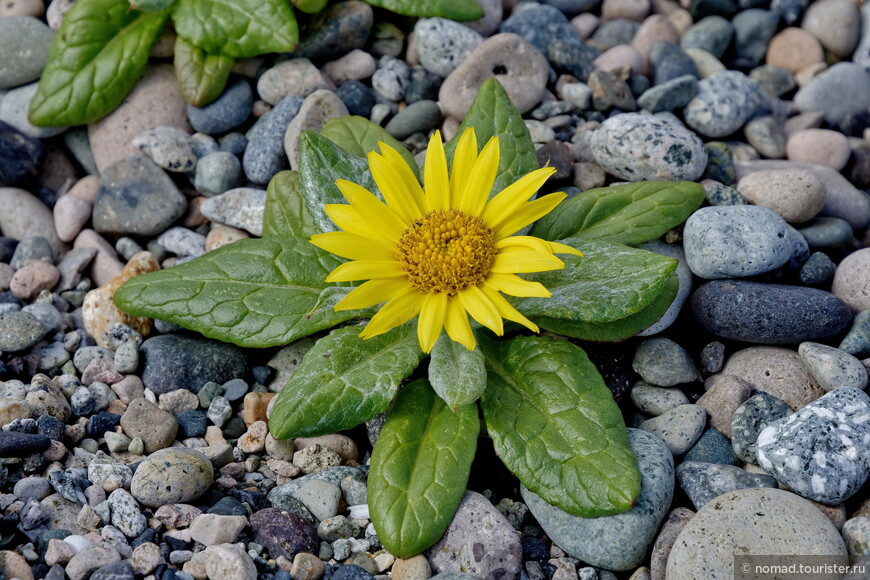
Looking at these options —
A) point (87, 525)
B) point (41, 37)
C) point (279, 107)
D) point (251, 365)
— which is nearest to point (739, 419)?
point (251, 365)

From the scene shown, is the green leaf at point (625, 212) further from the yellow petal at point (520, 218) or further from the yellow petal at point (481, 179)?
the yellow petal at point (481, 179)

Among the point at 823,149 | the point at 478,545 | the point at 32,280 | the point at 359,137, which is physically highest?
the point at 359,137

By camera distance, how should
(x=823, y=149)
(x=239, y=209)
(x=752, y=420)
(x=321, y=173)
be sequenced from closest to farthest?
(x=752, y=420)
(x=321, y=173)
(x=239, y=209)
(x=823, y=149)

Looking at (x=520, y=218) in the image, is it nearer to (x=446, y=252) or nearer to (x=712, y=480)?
(x=446, y=252)

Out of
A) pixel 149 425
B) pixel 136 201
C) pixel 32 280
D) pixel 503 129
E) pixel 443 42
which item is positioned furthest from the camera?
pixel 443 42

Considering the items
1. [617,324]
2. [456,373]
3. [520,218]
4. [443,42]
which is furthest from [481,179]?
[443,42]

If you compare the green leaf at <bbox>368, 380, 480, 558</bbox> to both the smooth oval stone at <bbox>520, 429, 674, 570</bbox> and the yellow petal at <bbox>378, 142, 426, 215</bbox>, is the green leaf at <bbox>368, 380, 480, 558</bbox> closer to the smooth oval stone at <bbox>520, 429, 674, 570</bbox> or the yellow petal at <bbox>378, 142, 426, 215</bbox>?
the smooth oval stone at <bbox>520, 429, 674, 570</bbox>

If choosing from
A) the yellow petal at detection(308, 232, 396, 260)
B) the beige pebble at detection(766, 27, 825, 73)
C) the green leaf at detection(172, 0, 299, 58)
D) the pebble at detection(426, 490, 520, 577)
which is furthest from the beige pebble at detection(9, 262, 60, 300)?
the beige pebble at detection(766, 27, 825, 73)

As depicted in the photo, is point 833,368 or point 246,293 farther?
point 246,293
